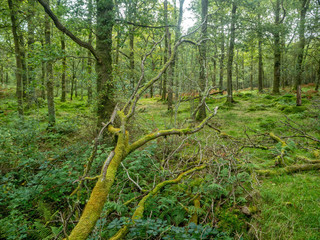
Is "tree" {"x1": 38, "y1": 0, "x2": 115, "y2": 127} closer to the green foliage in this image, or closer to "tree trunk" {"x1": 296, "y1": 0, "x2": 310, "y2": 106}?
the green foliage

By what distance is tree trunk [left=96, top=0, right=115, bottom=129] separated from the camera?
5.56 metres

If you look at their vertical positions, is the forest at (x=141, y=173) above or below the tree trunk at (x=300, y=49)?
below

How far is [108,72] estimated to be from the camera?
5863 millimetres

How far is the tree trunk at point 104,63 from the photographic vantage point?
5.56 metres

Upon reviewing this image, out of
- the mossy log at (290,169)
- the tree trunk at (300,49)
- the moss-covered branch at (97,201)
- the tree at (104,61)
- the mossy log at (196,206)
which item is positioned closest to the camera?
the moss-covered branch at (97,201)

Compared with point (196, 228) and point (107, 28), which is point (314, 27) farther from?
point (196, 228)

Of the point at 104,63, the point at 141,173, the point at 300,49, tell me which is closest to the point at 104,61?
the point at 104,63

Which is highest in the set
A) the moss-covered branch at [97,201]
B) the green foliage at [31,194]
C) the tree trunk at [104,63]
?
the tree trunk at [104,63]

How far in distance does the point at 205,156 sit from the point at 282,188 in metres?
1.70

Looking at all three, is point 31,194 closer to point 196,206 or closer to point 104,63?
point 196,206

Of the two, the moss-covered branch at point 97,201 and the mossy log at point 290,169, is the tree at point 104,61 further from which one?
the mossy log at point 290,169

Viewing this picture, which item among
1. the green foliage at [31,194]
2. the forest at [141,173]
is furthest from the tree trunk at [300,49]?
the green foliage at [31,194]

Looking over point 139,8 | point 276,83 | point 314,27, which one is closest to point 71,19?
point 139,8

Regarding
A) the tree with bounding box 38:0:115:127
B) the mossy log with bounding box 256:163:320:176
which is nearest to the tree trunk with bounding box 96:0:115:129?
the tree with bounding box 38:0:115:127
